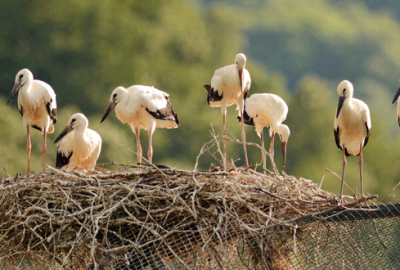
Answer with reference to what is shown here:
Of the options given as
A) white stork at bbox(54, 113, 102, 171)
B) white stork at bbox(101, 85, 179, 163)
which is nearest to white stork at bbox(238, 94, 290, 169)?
white stork at bbox(101, 85, 179, 163)

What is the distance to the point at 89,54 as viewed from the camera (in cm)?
2345

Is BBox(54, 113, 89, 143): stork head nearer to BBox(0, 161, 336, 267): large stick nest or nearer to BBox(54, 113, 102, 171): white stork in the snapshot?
BBox(54, 113, 102, 171): white stork

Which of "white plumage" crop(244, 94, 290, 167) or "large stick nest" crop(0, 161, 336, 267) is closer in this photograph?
"large stick nest" crop(0, 161, 336, 267)

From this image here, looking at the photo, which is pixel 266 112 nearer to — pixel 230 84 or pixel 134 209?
pixel 230 84

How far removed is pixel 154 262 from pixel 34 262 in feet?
2.77


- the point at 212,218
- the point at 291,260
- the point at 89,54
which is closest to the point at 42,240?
the point at 212,218

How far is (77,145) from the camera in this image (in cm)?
641

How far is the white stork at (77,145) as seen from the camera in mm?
6309

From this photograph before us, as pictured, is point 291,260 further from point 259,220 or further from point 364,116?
point 364,116

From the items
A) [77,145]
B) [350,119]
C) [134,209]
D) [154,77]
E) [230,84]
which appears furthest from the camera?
[154,77]

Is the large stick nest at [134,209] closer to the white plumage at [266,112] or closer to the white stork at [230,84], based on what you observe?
the white stork at [230,84]

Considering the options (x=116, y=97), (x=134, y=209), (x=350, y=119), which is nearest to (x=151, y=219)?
(x=134, y=209)

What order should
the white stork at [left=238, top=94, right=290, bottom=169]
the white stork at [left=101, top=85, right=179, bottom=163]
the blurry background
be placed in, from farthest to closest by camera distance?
the blurry background → the white stork at [left=238, top=94, right=290, bottom=169] → the white stork at [left=101, top=85, right=179, bottom=163]

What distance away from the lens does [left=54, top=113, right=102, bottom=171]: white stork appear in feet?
20.7
